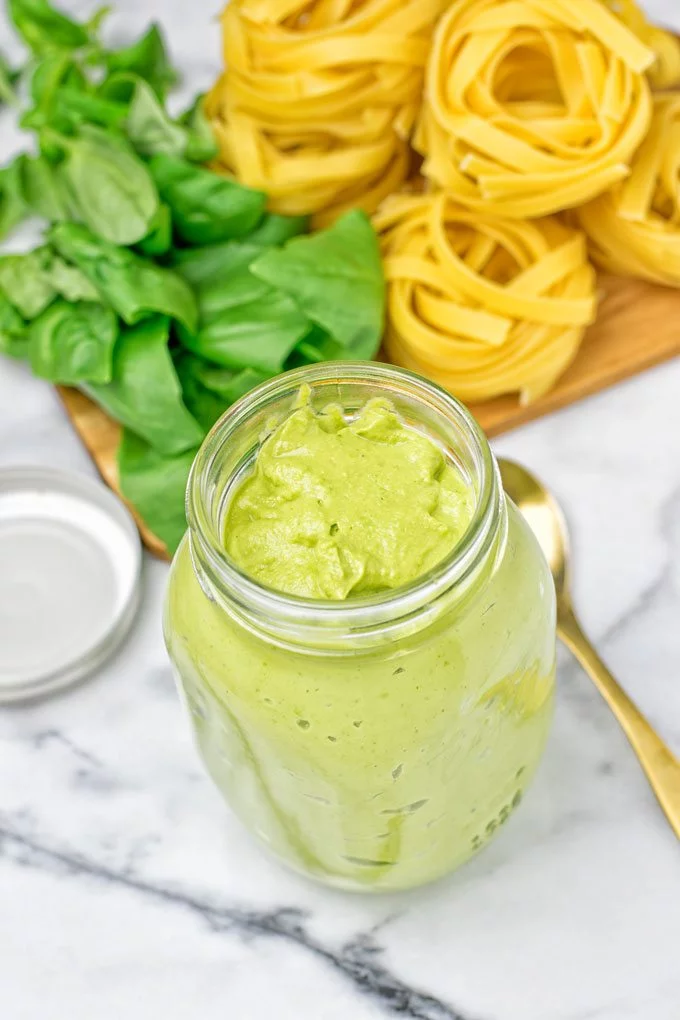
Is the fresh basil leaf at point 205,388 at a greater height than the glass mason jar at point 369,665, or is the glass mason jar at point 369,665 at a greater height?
the glass mason jar at point 369,665

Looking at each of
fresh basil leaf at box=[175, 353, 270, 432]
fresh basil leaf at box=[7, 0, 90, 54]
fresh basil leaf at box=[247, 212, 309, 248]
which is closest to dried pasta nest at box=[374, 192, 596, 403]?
fresh basil leaf at box=[247, 212, 309, 248]

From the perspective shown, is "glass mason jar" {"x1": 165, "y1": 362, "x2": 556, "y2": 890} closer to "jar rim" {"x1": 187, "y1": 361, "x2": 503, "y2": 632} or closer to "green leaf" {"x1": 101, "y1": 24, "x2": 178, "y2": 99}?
"jar rim" {"x1": 187, "y1": 361, "x2": 503, "y2": 632}

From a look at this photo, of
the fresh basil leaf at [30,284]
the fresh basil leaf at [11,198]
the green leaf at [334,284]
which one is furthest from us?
the fresh basil leaf at [11,198]

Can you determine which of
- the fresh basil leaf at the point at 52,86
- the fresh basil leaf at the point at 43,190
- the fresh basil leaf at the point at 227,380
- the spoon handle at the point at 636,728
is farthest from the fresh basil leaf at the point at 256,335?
the spoon handle at the point at 636,728

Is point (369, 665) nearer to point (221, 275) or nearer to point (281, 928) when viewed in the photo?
point (281, 928)

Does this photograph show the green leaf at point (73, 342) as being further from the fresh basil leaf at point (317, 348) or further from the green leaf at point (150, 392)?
the fresh basil leaf at point (317, 348)

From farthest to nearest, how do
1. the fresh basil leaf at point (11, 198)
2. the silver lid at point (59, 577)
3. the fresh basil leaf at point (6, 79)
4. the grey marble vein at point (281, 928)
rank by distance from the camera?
the fresh basil leaf at point (6, 79)
the fresh basil leaf at point (11, 198)
the silver lid at point (59, 577)
the grey marble vein at point (281, 928)
